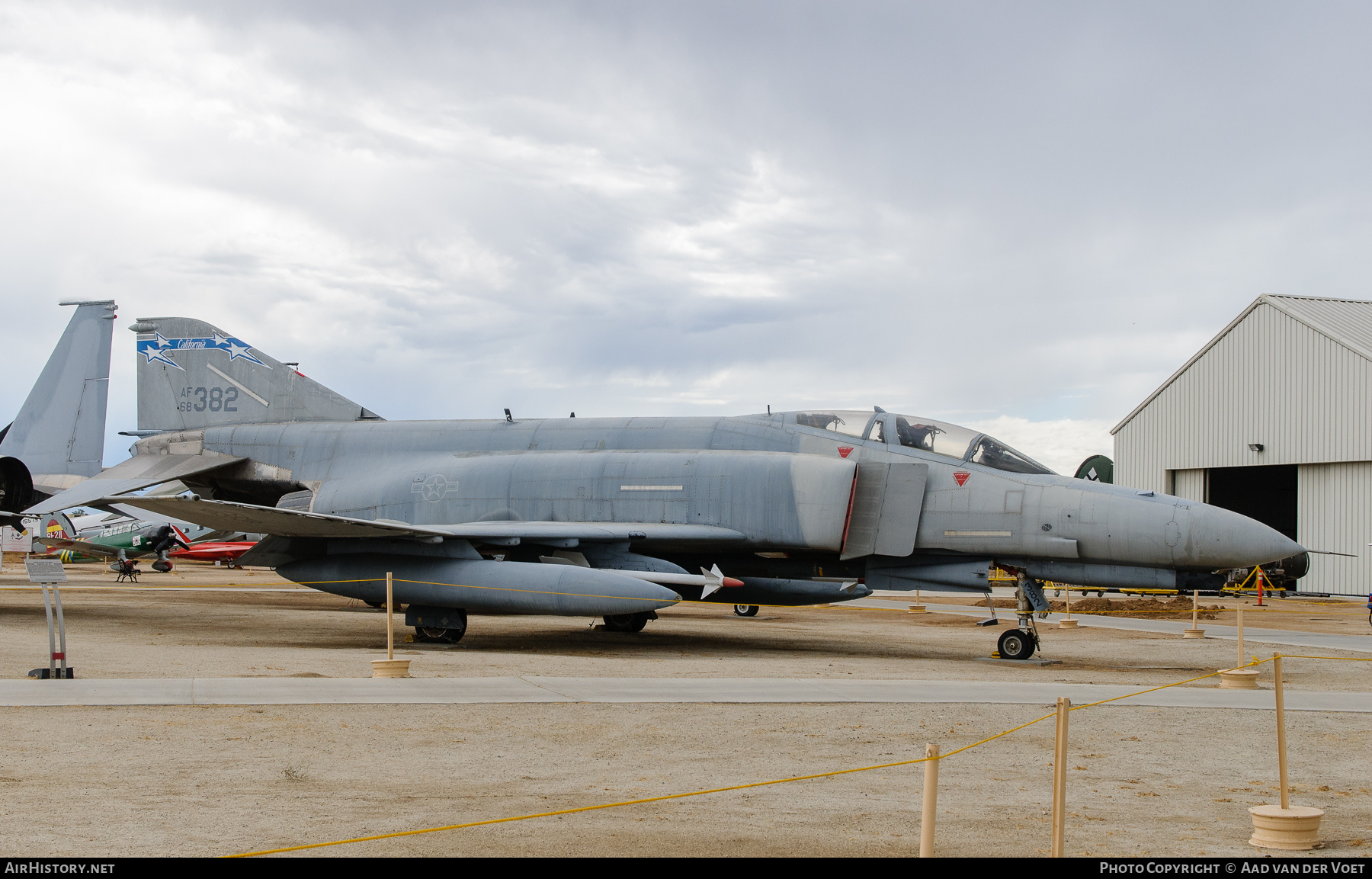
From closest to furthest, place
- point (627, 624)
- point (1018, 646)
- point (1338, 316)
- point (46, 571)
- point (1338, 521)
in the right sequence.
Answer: point (46, 571) < point (1018, 646) < point (627, 624) < point (1338, 521) < point (1338, 316)

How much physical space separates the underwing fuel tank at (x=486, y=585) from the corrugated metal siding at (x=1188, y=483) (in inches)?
1163

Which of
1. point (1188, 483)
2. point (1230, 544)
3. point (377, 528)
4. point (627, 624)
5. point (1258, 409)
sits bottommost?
point (627, 624)

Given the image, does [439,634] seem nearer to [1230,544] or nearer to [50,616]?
[50,616]

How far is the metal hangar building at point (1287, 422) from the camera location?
108 ft

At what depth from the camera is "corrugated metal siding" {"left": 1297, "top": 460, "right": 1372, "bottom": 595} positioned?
32531 mm

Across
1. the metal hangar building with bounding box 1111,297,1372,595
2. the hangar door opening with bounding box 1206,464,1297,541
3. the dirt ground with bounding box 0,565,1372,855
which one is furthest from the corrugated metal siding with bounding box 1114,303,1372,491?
the dirt ground with bounding box 0,565,1372,855

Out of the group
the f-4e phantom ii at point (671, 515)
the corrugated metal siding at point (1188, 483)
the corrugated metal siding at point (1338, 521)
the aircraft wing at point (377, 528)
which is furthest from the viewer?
the corrugated metal siding at point (1188, 483)

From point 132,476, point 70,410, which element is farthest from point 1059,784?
point 70,410

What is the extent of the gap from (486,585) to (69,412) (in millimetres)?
10699

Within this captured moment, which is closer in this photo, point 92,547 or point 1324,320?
point 1324,320

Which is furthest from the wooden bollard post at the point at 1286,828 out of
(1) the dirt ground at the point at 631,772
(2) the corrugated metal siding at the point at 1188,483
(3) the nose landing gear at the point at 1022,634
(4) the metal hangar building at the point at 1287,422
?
(2) the corrugated metal siding at the point at 1188,483

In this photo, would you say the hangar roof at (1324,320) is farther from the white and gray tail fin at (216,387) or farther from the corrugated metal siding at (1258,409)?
the white and gray tail fin at (216,387)

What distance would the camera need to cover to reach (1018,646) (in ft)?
45.3
